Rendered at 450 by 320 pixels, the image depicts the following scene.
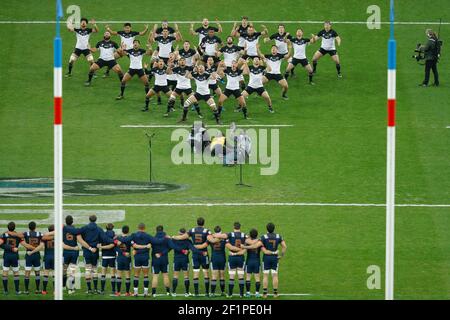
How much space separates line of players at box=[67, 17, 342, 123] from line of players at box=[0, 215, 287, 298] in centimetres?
1333

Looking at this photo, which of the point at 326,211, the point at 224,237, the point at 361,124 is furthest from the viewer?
the point at 361,124

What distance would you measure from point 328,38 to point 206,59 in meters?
5.01

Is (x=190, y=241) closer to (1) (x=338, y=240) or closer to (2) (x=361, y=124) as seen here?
(1) (x=338, y=240)

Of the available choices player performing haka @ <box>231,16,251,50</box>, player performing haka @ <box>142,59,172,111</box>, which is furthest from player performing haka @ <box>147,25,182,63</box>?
player performing haka @ <box>142,59,172,111</box>

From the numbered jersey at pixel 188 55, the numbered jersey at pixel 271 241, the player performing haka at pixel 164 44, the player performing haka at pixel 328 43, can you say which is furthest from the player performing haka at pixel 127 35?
the numbered jersey at pixel 271 241

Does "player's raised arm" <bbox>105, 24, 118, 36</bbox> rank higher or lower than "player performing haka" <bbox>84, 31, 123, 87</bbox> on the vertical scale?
higher

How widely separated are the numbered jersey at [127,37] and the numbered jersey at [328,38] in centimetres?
738

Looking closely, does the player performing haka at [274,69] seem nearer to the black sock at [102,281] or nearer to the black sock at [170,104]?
the black sock at [170,104]

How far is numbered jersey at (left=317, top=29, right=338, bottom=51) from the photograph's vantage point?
52000 mm

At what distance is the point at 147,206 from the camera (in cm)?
4172

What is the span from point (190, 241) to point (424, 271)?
6.77 metres

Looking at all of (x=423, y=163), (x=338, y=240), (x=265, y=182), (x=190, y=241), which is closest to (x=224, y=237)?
(x=190, y=241)

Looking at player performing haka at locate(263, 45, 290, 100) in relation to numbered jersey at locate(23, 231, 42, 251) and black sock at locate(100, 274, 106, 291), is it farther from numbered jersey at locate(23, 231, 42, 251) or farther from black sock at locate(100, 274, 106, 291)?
numbered jersey at locate(23, 231, 42, 251)

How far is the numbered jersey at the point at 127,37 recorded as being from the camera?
170 feet
